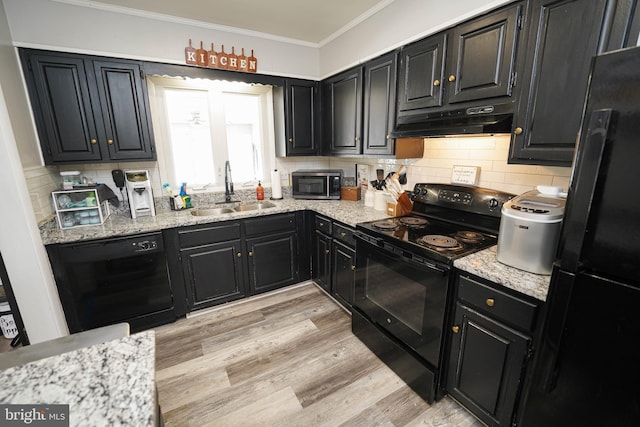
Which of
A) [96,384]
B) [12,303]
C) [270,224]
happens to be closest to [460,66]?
[270,224]

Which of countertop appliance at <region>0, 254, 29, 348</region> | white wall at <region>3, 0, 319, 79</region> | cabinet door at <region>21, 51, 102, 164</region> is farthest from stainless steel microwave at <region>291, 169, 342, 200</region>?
countertop appliance at <region>0, 254, 29, 348</region>

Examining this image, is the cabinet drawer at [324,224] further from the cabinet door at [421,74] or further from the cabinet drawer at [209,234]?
the cabinet door at [421,74]

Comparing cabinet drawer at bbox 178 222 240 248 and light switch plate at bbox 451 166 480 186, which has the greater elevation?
light switch plate at bbox 451 166 480 186

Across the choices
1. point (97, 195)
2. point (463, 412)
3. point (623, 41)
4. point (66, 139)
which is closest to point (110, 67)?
point (66, 139)

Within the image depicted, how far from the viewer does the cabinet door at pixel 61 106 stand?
1953mm

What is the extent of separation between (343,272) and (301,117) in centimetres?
173

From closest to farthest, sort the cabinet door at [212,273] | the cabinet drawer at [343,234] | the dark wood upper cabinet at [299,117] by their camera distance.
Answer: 1. the cabinet drawer at [343,234]
2. the cabinet door at [212,273]
3. the dark wood upper cabinet at [299,117]

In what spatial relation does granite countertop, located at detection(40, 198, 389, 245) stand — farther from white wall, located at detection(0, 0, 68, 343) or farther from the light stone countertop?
white wall, located at detection(0, 0, 68, 343)

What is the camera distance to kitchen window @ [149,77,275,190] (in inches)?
106

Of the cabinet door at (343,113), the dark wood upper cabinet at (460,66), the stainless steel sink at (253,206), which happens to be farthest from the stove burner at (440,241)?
the stainless steel sink at (253,206)

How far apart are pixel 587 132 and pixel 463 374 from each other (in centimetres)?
131

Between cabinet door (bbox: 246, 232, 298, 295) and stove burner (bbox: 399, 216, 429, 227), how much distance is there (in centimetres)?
118

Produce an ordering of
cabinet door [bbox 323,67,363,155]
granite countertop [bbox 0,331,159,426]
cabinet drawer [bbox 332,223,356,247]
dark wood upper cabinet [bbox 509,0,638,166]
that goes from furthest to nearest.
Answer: cabinet door [bbox 323,67,363,155] < cabinet drawer [bbox 332,223,356,247] < dark wood upper cabinet [bbox 509,0,638,166] < granite countertop [bbox 0,331,159,426]

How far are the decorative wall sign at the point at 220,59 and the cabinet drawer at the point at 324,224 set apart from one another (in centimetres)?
162
